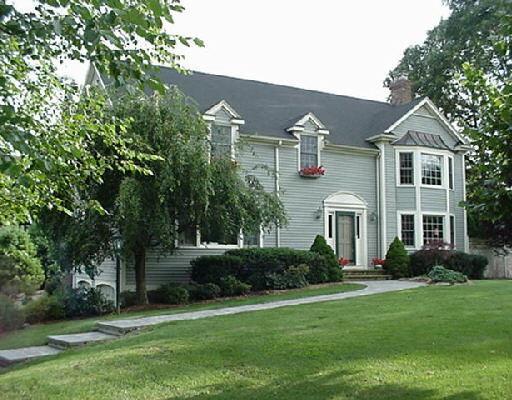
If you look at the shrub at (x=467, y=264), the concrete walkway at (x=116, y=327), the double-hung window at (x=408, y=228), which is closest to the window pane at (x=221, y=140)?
the concrete walkway at (x=116, y=327)

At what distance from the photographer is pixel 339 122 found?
Result: 84.1ft

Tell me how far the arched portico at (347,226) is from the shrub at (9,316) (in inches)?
469

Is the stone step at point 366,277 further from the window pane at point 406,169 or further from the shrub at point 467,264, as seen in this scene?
the window pane at point 406,169

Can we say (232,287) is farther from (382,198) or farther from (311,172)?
(382,198)

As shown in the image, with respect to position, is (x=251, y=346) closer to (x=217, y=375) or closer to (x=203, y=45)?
(x=217, y=375)

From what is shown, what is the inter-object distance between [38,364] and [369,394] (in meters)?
5.87

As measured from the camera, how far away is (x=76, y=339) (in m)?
11.9

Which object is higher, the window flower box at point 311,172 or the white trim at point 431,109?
the white trim at point 431,109

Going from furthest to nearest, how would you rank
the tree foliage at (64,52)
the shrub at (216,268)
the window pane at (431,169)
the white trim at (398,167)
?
the window pane at (431,169) → the white trim at (398,167) → the shrub at (216,268) → the tree foliage at (64,52)

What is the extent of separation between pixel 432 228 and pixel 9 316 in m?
17.2

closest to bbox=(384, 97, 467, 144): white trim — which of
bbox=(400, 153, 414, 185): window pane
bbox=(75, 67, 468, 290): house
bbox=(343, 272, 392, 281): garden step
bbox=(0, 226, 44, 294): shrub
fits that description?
bbox=(75, 67, 468, 290): house

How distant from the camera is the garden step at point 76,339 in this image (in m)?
11.5

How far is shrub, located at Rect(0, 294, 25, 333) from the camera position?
14867 mm

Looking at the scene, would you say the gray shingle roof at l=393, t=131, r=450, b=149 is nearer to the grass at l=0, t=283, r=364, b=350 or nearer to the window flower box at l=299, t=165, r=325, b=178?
the window flower box at l=299, t=165, r=325, b=178
